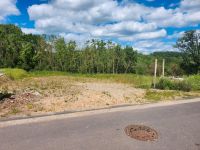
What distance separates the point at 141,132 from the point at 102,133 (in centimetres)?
104

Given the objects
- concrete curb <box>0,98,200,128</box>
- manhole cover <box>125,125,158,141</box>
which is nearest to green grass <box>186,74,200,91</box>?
concrete curb <box>0,98,200,128</box>

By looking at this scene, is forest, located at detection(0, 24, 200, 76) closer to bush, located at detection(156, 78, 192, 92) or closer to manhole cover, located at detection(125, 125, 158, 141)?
bush, located at detection(156, 78, 192, 92)

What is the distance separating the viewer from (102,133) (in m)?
6.30

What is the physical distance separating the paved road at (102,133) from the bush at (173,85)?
22.0 ft

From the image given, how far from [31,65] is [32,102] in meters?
42.4

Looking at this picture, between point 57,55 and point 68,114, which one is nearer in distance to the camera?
point 68,114

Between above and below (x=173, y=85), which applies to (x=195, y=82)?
above

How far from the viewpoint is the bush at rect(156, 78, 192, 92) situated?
14.9m

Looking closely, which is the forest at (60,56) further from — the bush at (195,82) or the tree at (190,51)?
the bush at (195,82)

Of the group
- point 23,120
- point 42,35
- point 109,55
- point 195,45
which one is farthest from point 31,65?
point 23,120

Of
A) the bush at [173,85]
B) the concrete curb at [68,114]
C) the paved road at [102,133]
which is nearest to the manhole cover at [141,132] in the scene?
the paved road at [102,133]

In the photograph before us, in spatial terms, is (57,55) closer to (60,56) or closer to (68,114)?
(60,56)

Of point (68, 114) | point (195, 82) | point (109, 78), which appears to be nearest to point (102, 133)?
point (68, 114)

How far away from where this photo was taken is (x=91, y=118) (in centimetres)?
770
